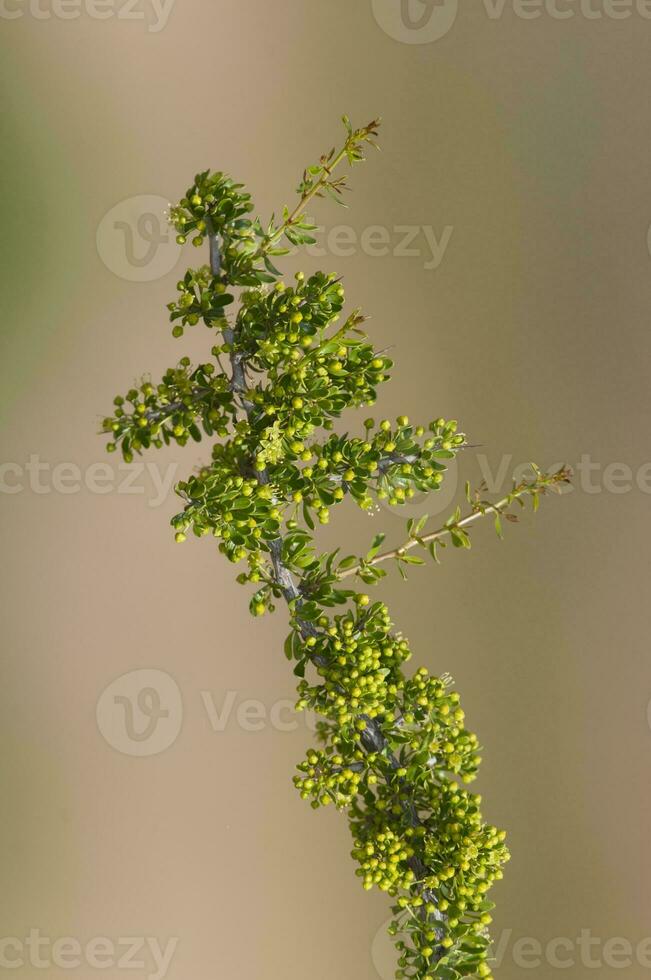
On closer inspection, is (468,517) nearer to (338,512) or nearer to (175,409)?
(175,409)

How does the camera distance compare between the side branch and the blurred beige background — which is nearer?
the side branch

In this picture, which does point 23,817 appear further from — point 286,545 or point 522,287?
point 522,287

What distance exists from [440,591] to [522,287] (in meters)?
0.61

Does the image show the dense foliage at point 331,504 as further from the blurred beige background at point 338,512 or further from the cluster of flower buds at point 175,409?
the blurred beige background at point 338,512

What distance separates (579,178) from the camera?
→ 61.8 inches

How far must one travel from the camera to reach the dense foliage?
1012 mm

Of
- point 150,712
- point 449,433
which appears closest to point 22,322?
point 150,712

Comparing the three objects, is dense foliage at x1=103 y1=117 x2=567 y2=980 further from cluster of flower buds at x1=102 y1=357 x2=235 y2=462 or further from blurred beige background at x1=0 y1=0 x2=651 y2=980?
blurred beige background at x1=0 y1=0 x2=651 y2=980

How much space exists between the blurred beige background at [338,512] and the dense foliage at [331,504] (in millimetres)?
507

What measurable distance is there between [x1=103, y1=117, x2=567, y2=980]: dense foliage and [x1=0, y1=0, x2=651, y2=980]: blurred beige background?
51 cm

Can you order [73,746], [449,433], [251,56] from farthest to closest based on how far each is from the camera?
[73,746] → [251,56] → [449,433]

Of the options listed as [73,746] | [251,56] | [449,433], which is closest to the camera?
[449,433]

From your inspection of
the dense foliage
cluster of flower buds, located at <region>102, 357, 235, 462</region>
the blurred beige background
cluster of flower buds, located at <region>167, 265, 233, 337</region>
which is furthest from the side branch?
the blurred beige background

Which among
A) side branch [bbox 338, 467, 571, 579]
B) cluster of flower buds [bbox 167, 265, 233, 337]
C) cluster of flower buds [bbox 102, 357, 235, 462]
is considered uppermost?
cluster of flower buds [bbox 167, 265, 233, 337]
